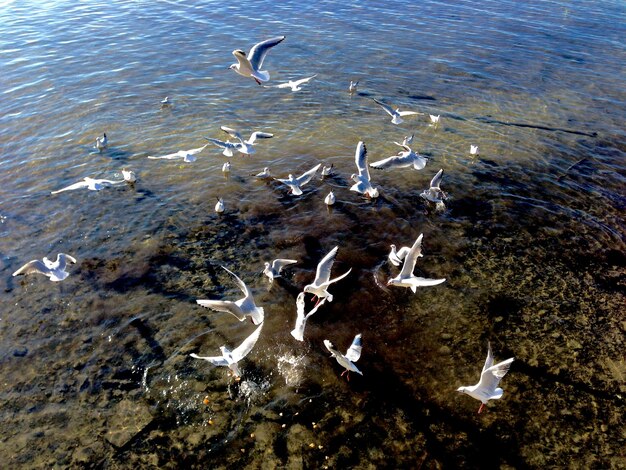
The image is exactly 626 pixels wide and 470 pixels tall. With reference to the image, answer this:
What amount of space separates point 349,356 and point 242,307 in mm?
2164

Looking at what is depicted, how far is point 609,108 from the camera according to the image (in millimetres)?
17656

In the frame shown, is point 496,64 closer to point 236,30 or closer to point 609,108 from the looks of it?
point 609,108

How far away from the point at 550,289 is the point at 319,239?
208 inches

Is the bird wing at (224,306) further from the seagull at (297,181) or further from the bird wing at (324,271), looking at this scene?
the seagull at (297,181)

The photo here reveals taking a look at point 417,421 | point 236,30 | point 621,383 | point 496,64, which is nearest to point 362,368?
point 417,421

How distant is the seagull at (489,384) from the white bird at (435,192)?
567cm

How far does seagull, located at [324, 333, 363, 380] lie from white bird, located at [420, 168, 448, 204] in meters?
5.49

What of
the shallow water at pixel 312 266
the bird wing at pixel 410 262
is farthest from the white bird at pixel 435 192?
the bird wing at pixel 410 262

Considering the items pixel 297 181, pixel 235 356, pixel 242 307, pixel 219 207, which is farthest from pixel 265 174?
pixel 235 356

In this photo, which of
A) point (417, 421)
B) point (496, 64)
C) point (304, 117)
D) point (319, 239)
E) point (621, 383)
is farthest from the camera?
point (496, 64)

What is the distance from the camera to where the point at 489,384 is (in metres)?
6.61

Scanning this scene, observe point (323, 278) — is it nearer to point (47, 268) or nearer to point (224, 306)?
point (224, 306)

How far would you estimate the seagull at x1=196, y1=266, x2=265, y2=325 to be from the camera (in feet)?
24.7

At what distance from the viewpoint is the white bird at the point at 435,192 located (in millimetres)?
11461
